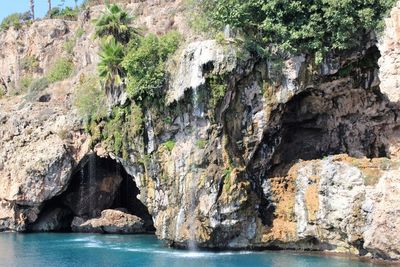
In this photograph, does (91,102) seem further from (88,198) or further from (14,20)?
(14,20)

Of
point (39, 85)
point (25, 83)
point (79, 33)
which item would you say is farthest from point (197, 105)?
point (25, 83)

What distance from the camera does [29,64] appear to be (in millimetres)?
58219

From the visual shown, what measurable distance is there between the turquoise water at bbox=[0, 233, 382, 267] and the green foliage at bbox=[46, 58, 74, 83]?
18.9 metres

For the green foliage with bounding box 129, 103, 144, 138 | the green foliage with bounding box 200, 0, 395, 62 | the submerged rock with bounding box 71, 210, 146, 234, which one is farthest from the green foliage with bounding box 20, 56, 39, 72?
the green foliage with bounding box 200, 0, 395, 62

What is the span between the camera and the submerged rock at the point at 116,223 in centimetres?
3900

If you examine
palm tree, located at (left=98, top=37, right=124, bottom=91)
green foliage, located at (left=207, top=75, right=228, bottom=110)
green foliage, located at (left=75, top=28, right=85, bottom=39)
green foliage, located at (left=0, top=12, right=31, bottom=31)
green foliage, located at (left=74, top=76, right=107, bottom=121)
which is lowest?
green foliage, located at (left=207, top=75, right=228, bottom=110)

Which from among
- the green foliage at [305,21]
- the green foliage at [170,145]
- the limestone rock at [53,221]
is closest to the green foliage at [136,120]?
the green foliage at [170,145]

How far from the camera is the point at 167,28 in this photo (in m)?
46.5

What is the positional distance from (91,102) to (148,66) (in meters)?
7.76

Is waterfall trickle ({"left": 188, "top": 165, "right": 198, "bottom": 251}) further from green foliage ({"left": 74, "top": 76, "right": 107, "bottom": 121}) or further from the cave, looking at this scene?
the cave

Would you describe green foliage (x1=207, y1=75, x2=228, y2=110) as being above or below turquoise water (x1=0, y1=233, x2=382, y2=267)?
above

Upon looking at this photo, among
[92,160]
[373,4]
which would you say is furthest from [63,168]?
[373,4]

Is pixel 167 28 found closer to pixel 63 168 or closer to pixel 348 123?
pixel 63 168

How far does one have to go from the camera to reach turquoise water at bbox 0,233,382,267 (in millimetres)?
26469
